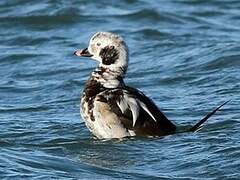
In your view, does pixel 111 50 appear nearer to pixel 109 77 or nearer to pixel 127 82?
pixel 109 77

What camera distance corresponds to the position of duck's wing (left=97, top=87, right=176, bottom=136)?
1009 cm

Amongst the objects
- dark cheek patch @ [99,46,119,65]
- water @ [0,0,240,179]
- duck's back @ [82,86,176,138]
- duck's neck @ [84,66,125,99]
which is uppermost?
dark cheek patch @ [99,46,119,65]

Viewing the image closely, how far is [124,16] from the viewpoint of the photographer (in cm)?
1928

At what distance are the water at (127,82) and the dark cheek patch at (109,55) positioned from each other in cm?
76

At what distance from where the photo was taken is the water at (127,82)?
939cm

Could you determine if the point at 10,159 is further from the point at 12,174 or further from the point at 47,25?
the point at 47,25

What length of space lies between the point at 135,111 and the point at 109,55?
921mm

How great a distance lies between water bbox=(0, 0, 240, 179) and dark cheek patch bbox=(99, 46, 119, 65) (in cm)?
76

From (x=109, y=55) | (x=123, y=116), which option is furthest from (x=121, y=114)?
(x=109, y=55)

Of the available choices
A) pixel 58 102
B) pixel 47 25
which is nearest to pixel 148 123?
pixel 58 102

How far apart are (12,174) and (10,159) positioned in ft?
1.91

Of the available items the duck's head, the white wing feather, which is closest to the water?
the white wing feather

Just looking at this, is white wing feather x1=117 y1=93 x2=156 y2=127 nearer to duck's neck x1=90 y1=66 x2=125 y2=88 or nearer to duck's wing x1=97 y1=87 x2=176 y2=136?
duck's wing x1=97 y1=87 x2=176 y2=136

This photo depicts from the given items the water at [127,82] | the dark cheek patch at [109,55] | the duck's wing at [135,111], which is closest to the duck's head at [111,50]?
the dark cheek patch at [109,55]
